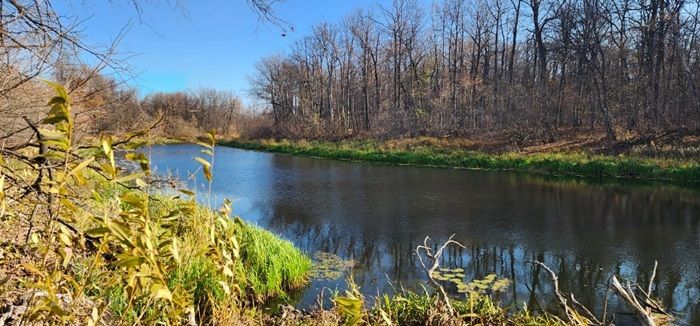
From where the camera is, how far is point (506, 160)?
802 inches

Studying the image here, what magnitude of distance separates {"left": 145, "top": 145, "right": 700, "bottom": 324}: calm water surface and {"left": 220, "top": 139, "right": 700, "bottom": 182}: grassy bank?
166 centimetres

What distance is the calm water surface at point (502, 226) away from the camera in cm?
641

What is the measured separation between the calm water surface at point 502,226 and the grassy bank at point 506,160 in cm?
166

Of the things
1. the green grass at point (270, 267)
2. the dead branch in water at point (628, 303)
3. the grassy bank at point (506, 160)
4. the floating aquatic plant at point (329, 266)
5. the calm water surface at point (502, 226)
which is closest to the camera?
the dead branch in water at point (628, 303)

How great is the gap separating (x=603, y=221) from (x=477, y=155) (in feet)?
38.4

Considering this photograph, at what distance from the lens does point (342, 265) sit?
709cm

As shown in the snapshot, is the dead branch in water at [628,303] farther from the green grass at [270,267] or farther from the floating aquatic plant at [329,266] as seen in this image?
the floating aquatic plant at [329,266]

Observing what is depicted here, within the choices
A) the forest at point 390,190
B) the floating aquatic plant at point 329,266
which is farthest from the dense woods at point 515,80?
the floating aquatic plant at point 329,266

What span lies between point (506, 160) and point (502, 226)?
11323 mm

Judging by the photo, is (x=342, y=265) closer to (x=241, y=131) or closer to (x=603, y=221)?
(x=603, y=221)

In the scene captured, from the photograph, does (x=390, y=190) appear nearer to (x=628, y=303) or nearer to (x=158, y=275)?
(x=628, y=303)

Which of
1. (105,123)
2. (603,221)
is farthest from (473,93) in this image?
(105,123)

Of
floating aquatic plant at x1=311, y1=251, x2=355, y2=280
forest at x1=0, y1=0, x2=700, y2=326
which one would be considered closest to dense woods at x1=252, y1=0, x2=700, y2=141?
forest at x1=0, y1=0, x2=700, y2=326

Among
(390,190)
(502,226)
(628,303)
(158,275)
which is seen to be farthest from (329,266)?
(390,190)
